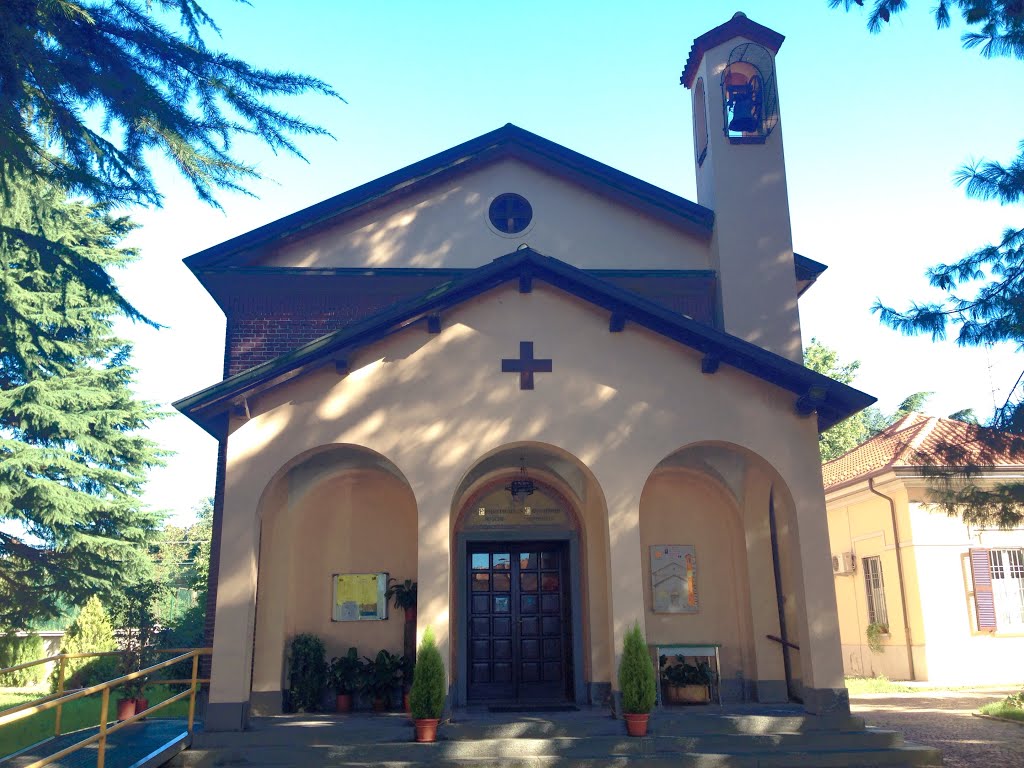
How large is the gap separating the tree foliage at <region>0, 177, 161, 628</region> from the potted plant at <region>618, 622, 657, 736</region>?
1692 cm

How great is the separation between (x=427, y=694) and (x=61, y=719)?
25.8 feet

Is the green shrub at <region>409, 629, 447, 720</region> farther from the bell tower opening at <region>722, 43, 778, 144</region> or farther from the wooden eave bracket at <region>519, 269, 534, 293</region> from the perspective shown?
the bell tower opening at <region>722, 43, 778, 144</region>

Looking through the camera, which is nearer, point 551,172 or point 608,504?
point 608,504

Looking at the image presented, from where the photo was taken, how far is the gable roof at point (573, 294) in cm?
954

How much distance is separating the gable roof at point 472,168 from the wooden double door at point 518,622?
17.6 ft

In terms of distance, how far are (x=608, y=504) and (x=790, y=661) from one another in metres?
3.64

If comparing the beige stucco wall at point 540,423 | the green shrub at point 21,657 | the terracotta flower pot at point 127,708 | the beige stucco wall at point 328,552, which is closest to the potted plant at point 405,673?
the beige stucco wall at point 328,552

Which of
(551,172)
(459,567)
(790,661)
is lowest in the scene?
(790,661)

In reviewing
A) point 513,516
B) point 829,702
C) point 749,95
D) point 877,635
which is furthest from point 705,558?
point 877,635

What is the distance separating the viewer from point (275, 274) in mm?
12625

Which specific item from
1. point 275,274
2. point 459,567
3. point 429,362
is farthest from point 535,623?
point 275,274

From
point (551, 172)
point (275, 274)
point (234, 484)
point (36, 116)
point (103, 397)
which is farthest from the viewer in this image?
point (103, 397)

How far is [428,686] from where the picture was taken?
8758 millimetres

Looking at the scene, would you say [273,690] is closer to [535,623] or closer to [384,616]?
[384,616]
